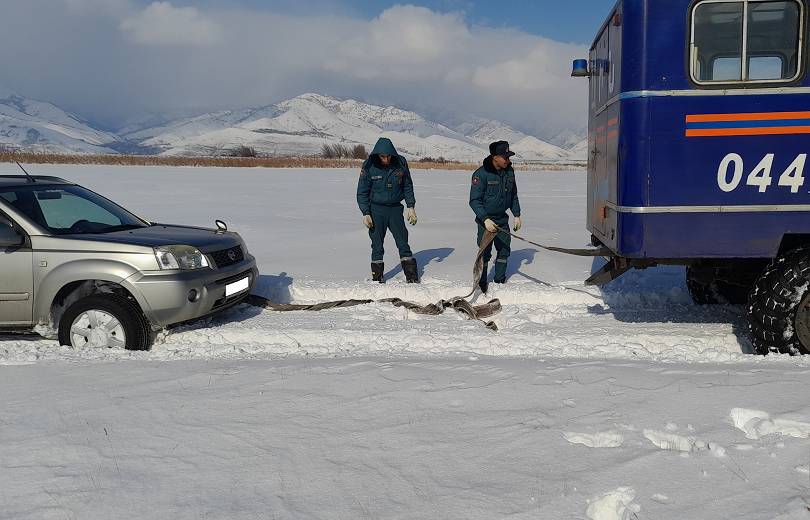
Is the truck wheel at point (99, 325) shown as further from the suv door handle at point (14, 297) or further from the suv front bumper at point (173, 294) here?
the suv door handle at point (14, 297)

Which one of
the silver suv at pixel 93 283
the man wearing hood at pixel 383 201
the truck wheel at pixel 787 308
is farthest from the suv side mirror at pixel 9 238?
the truck wheel at pixel 787 308

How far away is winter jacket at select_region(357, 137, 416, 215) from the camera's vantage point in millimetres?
8023

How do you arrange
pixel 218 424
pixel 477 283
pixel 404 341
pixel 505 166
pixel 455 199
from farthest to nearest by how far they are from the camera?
1. pixel 455 199
2. pixel 505 166
3. pixel 477 283
4. pixel 404 341
5. pixel 218 424

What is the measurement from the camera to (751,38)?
4336 millimetres

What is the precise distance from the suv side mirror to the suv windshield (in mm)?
206

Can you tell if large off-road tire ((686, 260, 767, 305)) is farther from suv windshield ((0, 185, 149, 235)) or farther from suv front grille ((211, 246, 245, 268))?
suv windshield ((0, 185, 149, 235))

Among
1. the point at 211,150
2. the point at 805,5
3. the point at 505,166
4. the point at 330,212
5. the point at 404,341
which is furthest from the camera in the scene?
the point at 211,150

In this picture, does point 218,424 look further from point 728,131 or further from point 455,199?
point 455,199

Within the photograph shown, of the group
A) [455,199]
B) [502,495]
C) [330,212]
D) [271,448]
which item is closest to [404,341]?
[271,448]

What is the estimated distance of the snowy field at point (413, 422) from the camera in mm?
2619

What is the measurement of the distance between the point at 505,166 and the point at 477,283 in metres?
1.55

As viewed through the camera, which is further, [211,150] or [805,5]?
[211,150]

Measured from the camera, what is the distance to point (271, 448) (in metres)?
3.08

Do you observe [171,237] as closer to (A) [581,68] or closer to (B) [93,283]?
(B) [93,283]
